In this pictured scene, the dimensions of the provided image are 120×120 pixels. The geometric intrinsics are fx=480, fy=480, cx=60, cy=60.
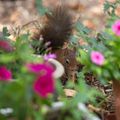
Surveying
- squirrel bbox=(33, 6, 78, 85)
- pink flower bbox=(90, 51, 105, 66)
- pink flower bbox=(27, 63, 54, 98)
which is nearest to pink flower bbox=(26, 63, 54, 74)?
pink flower bbox=(27, 63, 54, 98)

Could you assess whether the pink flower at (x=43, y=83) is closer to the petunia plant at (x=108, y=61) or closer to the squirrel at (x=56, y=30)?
the petunia plant at (x=108, y=61)

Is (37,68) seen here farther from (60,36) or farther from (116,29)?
(60,36)

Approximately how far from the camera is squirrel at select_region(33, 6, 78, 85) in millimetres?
1904

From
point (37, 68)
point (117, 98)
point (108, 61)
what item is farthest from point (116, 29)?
point (37, 68)

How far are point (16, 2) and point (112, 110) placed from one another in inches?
99.3

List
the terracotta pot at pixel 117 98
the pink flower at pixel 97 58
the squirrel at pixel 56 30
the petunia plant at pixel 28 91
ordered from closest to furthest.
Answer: the petunia plant at pixel 28 91
the pink flower at pixel 97 58
the terracotta pot at pixel 117 98
the squirrel at pixel 56 30

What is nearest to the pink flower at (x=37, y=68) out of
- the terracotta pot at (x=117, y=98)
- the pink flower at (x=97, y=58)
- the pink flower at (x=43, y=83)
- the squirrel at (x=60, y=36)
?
the pink flower at (x=43, y=83)

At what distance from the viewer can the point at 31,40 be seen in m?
1.93

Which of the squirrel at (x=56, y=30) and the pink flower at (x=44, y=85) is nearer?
the pink flower at (x=44, y=85)

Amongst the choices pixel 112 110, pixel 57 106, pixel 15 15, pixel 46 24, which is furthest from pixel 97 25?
pixel 57 106

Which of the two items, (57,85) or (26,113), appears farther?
(57,85)

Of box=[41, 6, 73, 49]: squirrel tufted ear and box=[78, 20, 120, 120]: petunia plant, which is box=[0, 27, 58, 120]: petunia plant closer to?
box=[78, 20, 120, 120]: petunia plant

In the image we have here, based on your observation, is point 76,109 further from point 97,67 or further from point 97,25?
point 97,25

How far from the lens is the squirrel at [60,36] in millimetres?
1904
